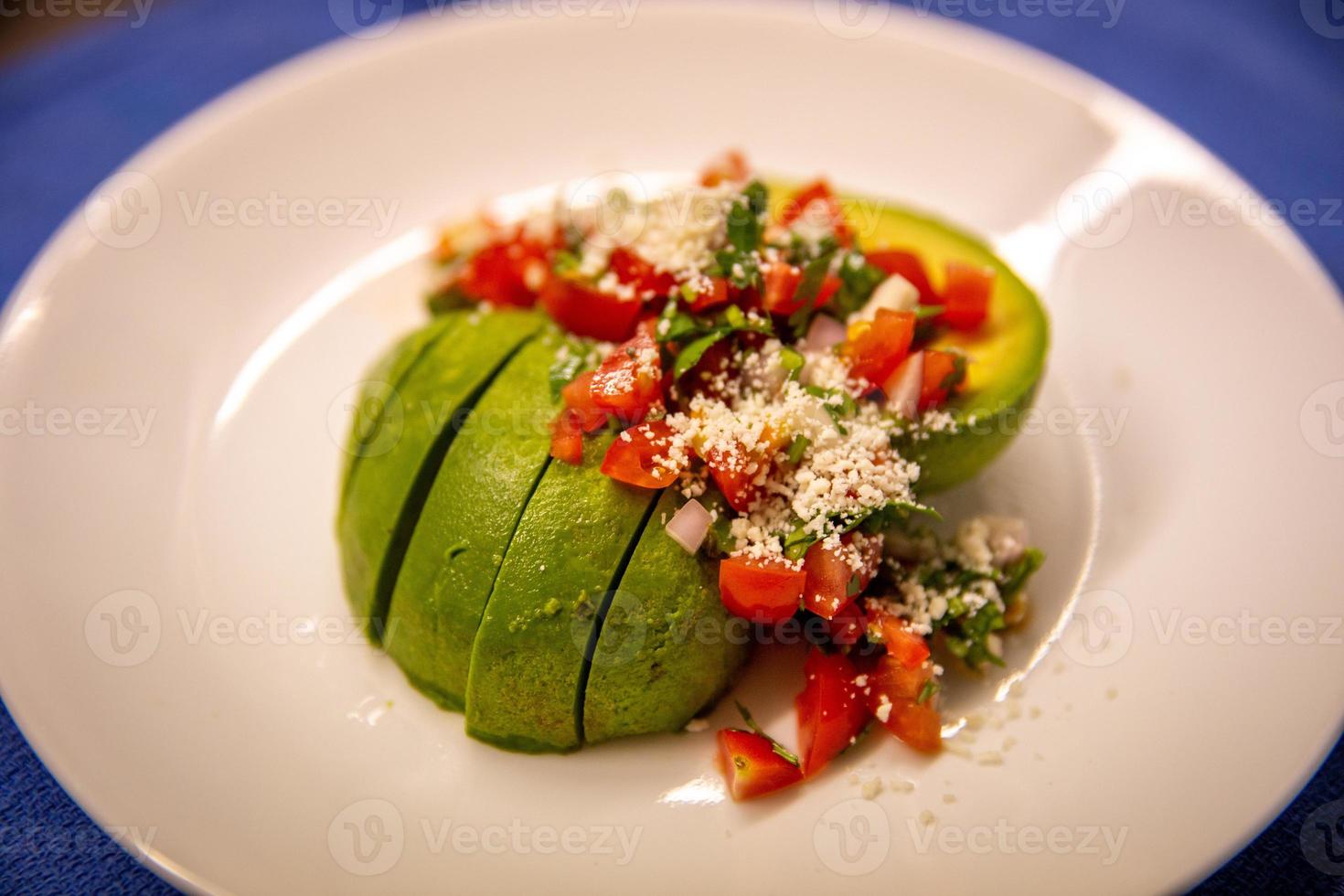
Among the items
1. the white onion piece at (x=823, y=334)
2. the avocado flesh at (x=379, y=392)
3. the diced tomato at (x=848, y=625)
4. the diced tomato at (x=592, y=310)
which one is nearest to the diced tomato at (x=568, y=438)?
the diced tomato at (x=592, y=310)

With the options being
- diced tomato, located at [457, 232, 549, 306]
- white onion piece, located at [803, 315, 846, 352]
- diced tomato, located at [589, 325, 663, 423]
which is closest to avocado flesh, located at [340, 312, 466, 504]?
diced tomato, located at [457, 232, 549, 306]

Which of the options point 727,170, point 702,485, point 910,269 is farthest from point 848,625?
point 727,170

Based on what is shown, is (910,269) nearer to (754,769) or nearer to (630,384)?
(630,384)

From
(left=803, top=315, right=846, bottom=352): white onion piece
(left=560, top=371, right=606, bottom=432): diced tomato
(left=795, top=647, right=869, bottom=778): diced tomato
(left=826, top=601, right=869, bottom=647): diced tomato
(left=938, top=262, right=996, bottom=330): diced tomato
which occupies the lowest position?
(left=795, top=647, right=869, bottom=778): diced tomato

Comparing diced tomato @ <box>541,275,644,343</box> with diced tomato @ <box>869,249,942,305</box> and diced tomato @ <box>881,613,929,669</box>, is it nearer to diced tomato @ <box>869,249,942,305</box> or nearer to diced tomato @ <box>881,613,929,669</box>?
diced tomato @ <box>869,249,942,305</box>

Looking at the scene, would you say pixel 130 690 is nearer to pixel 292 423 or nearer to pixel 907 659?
pixel 292 423

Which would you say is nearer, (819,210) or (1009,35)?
(819,210)

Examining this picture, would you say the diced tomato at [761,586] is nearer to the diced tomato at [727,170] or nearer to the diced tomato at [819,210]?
the diced tomato at [819,210]
